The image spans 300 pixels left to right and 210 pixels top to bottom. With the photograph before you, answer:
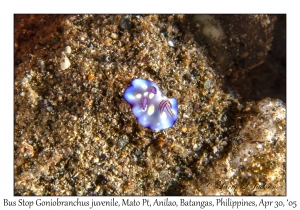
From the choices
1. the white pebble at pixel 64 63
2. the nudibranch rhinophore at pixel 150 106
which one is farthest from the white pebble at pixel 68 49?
the nudibranch rhinophore at pixel 150 106

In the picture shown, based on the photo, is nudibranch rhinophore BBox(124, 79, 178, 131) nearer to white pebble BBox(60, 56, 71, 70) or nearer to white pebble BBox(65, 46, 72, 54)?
white pebble BBox(60, 56, 71, 70)

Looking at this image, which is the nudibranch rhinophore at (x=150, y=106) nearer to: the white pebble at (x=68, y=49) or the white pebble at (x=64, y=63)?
the white pebble at (x=64, y=63)

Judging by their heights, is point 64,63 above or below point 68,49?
below

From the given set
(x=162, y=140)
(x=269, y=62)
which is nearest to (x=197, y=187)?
(x=162, y=140)

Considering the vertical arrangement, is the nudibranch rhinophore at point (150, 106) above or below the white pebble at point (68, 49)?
below

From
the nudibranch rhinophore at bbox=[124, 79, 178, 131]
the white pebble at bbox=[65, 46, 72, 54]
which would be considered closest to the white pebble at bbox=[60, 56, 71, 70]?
the white pebble at bbox=[65, 46, 72, 54]

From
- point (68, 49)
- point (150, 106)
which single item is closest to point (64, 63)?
point (68, 49)

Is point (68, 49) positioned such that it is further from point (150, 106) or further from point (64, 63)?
point (150, 106)

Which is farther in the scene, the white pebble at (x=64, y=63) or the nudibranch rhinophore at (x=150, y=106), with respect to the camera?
the white pebble at (x=64, y=63)
